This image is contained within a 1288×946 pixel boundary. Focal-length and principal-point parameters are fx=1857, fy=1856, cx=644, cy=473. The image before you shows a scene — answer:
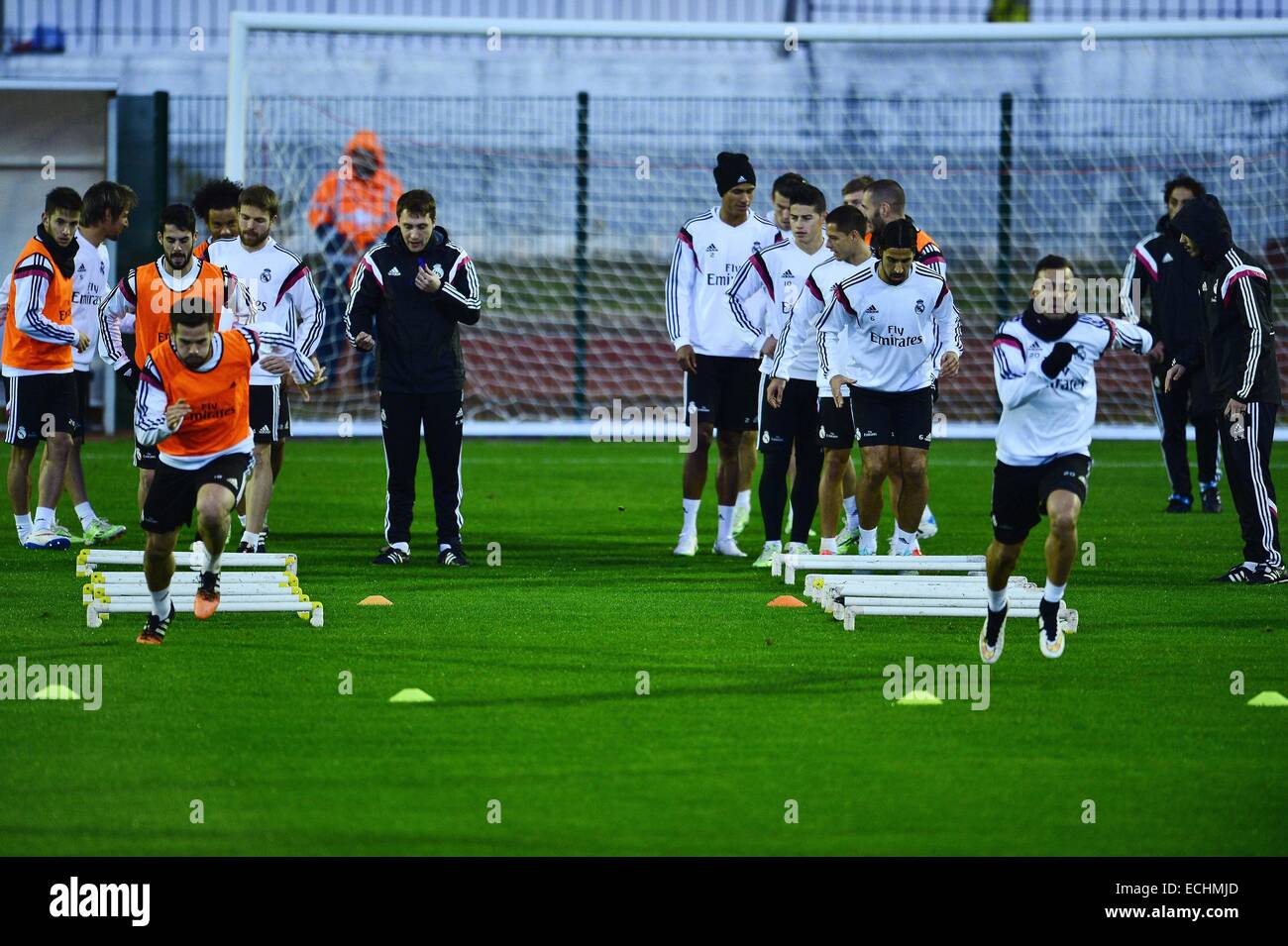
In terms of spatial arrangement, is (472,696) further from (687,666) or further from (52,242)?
(52,242)

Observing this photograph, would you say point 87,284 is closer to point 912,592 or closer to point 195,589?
point 195,589

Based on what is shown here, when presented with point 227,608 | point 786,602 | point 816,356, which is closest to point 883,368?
point 816,356

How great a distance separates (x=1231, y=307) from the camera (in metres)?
10.2

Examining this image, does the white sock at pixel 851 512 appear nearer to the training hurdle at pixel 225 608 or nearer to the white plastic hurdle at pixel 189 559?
the white plastic hurdle at pixel 189 559

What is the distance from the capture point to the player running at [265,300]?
35.0 ft

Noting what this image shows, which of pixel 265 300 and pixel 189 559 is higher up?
pixel 265 300

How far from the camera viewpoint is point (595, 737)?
6273mm

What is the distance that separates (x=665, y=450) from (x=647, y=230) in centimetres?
407

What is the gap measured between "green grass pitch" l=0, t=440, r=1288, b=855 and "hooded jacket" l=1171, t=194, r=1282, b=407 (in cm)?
116

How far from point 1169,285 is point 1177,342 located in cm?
44

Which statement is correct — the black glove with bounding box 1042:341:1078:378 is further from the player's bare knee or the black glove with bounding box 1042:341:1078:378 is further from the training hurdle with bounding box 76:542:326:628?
the training hurdle with bounding box 76:542:326:628

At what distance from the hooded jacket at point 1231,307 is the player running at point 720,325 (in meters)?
2.57

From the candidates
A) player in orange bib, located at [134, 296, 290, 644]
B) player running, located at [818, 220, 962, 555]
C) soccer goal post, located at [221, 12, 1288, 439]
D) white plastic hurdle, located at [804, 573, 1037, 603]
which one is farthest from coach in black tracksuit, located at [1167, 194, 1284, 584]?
soccer goal post, located at [221, 12, 1288, 439]

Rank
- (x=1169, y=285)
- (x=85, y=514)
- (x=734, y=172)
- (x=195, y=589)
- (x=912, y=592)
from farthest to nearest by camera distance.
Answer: (x=1169, y=285), (x=85, y=514), (x=734, y=172), (x=912, y=592), (x=195, y=589)
